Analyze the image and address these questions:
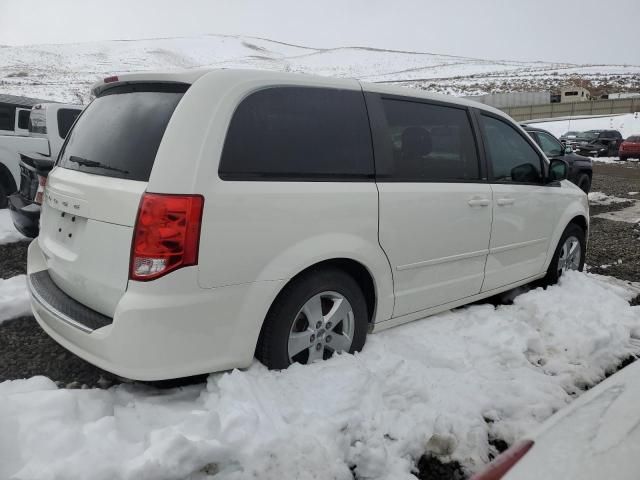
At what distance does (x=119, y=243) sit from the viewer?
2303 mm

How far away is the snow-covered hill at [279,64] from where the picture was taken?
7656 cm

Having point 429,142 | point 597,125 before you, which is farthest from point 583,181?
point 597,125

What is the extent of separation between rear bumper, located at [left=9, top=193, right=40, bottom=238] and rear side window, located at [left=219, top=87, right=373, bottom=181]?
313cm

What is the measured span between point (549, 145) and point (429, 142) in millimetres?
8615

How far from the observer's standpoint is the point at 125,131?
2562 millimetres

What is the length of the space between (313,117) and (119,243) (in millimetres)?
1167

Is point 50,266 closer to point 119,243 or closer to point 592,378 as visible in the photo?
point 119,243

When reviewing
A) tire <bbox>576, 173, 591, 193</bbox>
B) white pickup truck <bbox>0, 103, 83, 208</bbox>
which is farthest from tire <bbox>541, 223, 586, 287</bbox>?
tire <bbox>576, 173, 591, 193</bbox>

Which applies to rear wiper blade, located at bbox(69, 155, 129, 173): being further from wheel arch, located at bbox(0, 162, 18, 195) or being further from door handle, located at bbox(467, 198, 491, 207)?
wheel arch, located at bbox(0, 162, 18, 195)

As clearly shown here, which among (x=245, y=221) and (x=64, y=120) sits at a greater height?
(x=64, y=120)

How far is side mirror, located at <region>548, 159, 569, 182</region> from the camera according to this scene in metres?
4.23

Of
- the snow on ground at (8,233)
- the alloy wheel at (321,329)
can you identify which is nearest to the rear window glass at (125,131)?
the alloy wheel at (321,329)

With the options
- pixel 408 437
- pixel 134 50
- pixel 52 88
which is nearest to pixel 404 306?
pixel 408 437

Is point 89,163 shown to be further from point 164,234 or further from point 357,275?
point 357,275
